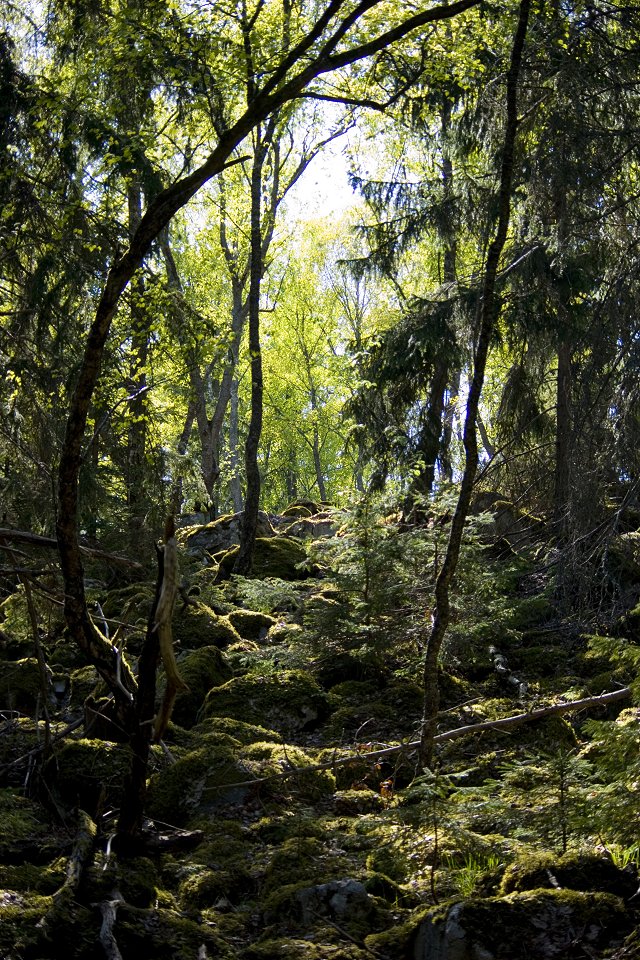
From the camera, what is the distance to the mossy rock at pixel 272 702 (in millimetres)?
7355

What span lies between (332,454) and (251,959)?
39733 mm

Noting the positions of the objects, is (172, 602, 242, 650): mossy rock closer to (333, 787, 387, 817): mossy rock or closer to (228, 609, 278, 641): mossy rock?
(228, 609, 278, 641): mossy rock

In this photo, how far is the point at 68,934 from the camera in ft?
11.0

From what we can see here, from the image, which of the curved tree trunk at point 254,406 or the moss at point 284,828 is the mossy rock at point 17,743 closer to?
the moss at point 284,828

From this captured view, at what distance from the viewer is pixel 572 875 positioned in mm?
3693

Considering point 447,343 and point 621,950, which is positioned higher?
point 447,343

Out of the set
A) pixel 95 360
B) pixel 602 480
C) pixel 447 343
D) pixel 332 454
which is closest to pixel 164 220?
pixel 95 360

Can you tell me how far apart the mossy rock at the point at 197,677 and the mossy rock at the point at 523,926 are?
4173 millimetres

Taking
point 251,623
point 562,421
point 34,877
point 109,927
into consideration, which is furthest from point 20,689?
point 562,421

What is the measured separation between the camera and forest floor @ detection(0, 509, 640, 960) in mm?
3441

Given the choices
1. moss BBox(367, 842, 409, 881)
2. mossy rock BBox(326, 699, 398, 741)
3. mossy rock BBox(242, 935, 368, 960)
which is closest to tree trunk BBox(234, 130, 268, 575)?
mossy rock BBox(326, 699, 398, 741)

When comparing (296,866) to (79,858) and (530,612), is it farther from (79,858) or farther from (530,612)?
(530,612)

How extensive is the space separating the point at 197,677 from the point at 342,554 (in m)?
1.83

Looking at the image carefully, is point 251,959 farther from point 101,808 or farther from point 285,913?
point 101,808
